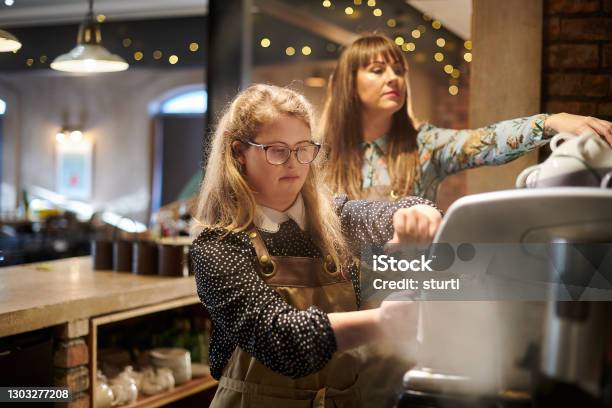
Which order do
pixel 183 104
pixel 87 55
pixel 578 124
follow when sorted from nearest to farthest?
pixel 578 124 → pixel 87 55 → pixel 183 104

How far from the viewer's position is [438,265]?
1.21 meters

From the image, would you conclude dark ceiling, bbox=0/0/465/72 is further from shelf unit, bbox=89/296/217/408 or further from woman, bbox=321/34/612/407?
shelf unit, bbox=89/296/217/408

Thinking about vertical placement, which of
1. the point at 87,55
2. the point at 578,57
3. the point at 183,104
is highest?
the point at 183,104

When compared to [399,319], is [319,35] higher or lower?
higher

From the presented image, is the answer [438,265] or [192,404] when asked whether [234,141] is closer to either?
[438,265]

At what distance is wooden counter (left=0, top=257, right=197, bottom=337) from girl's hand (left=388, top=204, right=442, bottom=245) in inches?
45.2

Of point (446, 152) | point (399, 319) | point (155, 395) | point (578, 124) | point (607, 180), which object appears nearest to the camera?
point (607, 180)

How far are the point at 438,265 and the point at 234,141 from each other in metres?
0.42

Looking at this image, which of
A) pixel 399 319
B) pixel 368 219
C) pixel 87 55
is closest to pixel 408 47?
pixel 368 219

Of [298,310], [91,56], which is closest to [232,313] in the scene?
[298,310]

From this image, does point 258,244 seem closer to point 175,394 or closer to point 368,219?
point 368,219

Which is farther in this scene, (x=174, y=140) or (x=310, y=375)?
(x=174, y=140)

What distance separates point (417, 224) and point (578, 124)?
0.36 metres

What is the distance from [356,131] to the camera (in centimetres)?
159
